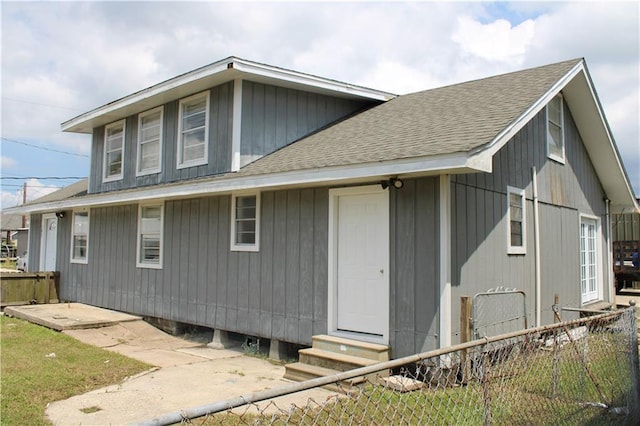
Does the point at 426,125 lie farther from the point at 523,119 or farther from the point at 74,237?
the point at 74,237

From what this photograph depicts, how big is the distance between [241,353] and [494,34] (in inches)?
286

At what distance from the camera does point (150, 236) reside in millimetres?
11656

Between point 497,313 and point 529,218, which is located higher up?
point 529,218

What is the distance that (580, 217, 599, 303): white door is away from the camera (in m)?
12.0

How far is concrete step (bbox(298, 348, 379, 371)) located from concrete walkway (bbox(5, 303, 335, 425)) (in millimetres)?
476

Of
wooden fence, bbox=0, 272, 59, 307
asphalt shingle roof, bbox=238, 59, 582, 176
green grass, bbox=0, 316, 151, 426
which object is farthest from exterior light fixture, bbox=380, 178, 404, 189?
wooden fence, bbox=0, 272, 59, 307

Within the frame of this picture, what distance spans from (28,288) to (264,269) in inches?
330

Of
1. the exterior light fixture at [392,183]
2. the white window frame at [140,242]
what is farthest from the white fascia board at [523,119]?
the white window frame at [140,242]

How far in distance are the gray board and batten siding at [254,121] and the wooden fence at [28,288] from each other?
4.55 m

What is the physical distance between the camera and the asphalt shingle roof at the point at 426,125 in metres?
6.71

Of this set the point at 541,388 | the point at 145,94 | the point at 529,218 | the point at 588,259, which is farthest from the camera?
the point at 588,259

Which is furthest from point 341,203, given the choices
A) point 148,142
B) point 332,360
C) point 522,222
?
point 148,142

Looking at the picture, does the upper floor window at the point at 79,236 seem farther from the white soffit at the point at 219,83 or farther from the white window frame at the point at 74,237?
the white soffit at the point at 219,83

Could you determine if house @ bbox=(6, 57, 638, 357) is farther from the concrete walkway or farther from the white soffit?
the concrete walkway
